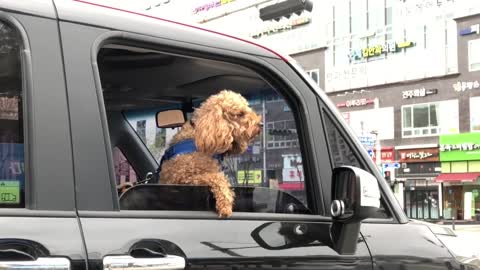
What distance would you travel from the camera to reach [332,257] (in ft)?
7.14

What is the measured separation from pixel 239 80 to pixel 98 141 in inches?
34.6

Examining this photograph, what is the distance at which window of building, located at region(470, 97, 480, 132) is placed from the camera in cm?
3838

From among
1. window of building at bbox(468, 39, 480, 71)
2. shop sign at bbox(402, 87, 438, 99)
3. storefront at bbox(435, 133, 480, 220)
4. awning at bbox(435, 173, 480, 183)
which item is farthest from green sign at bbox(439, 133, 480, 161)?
window of building at bbox(468, 39, 480, 71)

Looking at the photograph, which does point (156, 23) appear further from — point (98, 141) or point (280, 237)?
point (280, 237)

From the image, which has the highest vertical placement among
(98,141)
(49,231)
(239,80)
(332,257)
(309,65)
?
(309,65)

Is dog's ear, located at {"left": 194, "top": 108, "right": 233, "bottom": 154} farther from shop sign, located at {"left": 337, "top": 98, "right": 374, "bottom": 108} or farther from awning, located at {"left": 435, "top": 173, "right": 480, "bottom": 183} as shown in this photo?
shop sign, located at {"left": 337, "top": 98, "right": 374, "bottom": 108}

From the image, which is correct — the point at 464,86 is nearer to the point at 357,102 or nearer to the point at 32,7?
the point at 357,102

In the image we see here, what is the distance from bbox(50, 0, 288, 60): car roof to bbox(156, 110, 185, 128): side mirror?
1.91 ft

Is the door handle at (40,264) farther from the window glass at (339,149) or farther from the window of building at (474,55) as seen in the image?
the window of building at (474,55)

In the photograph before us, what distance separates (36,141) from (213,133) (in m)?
0.68

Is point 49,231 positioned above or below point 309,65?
below

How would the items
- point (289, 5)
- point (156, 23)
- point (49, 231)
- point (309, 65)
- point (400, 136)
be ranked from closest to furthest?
point (49, 231) → point (156, 23) → point (289, 5) → point (400, 136) → point (309, 65)

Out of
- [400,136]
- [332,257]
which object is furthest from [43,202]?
[400,136]

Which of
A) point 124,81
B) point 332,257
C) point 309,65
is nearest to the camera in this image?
point 332,257
